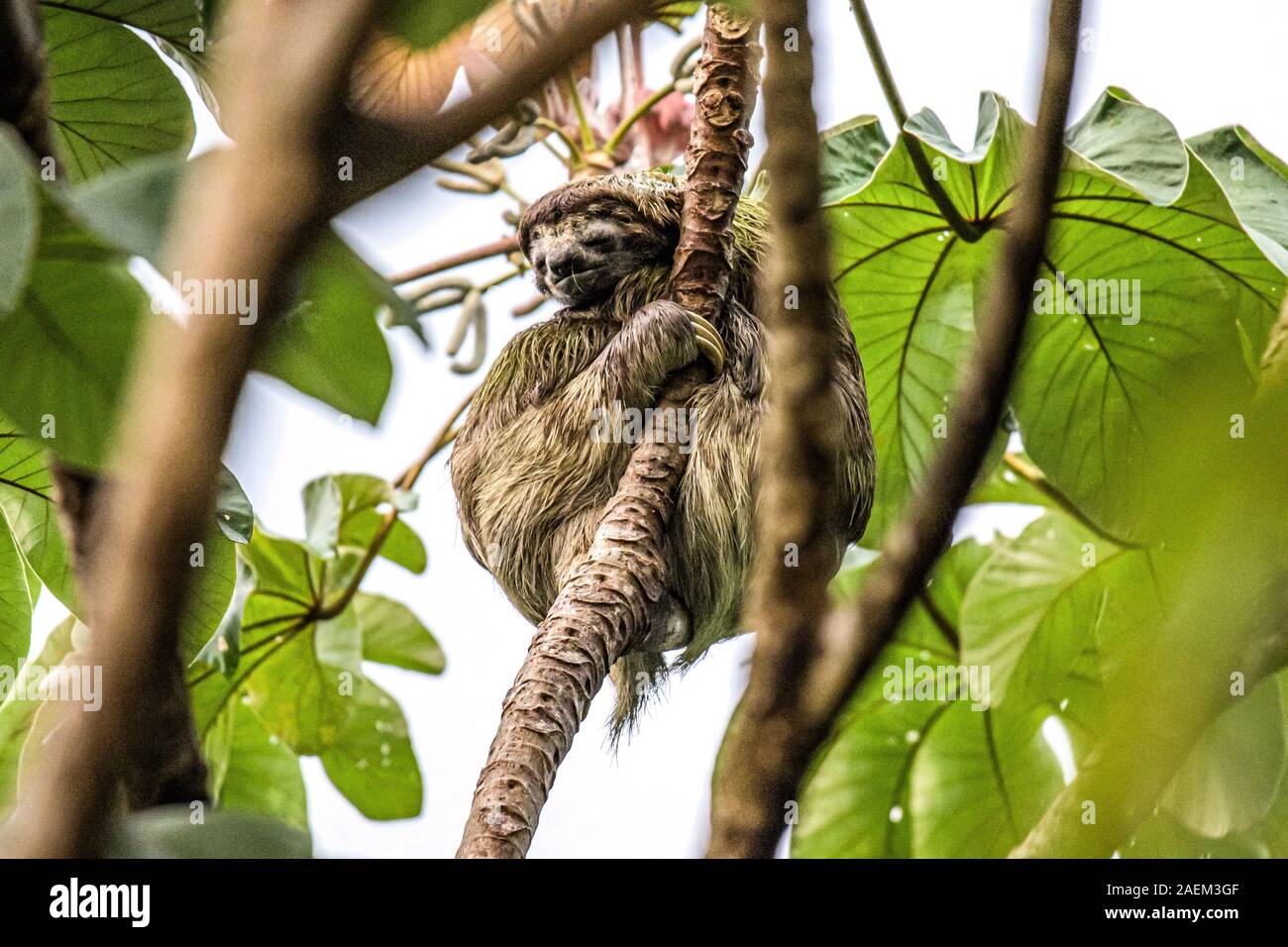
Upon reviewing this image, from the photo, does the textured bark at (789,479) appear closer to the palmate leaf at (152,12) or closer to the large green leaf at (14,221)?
the large green leaf at (14,221)

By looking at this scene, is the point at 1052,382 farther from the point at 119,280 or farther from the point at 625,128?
the point at 119,280

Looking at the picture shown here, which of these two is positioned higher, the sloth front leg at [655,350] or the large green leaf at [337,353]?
the sloth front leg at [655,350]

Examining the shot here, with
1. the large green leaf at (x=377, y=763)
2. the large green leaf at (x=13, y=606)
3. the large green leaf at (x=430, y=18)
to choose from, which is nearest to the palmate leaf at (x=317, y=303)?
the large green leaf at (x=430, y=18)

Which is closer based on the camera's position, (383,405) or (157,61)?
(383,405)

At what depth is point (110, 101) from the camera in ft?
6.53

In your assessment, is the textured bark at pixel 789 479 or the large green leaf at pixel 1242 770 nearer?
the textured bark at pixel 789 479

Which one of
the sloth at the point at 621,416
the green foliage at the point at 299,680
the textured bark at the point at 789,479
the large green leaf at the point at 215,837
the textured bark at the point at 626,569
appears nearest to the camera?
the textured bark at the point at 789,479

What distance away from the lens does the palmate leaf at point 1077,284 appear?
231cm

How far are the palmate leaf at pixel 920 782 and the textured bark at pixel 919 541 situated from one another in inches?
88.3

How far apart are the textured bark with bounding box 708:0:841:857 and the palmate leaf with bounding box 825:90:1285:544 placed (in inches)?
67.7

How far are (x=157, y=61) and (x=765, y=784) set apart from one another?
75.3 inches

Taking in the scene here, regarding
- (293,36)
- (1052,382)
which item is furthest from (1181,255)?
(293,36)

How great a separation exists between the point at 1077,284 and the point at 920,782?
1.09m

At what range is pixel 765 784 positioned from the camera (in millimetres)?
436
